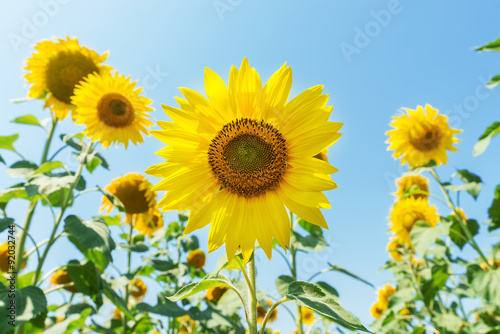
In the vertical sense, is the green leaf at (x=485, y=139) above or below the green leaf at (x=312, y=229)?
above

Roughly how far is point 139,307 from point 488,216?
3739 millimetres

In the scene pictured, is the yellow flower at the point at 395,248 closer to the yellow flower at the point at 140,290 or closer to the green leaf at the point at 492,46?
the green leaf at the point at 492,46

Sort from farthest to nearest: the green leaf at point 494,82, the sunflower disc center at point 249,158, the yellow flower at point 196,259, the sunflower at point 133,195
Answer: the yellow flower at point 196,259
the sunflower at point 133,195
the green leaf at point 494,82
the sunflower disc center at point 249,158

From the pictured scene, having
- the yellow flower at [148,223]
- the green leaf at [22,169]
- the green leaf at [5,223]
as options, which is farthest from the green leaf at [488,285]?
the green leaf at [22,169]

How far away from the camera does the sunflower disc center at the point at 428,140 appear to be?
4953mm

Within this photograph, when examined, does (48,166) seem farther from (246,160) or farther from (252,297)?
(252,297)

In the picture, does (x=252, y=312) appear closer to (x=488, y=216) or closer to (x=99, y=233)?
(x=99, y=233)

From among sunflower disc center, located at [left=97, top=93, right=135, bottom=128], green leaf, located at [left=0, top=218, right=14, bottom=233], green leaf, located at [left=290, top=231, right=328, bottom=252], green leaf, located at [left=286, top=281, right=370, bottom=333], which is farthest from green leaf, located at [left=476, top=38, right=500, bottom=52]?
green leaf, located at [left=0, top=218, right=14, bottom=233]

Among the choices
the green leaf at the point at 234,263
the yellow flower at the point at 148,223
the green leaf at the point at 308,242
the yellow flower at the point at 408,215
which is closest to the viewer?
the green leaf at the point at 234,263

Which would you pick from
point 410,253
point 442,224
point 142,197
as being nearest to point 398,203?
point 410,253

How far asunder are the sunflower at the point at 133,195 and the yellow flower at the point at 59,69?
4.15 ft

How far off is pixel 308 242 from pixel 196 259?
307 centimetres

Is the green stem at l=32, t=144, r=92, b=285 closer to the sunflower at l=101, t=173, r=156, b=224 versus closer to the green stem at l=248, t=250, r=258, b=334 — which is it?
the sunflower at l=101, t=173, r=156, b=224

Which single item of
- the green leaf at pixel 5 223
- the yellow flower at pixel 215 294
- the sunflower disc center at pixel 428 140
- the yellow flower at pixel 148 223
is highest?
the sunflower disc center at pixel 428 140
